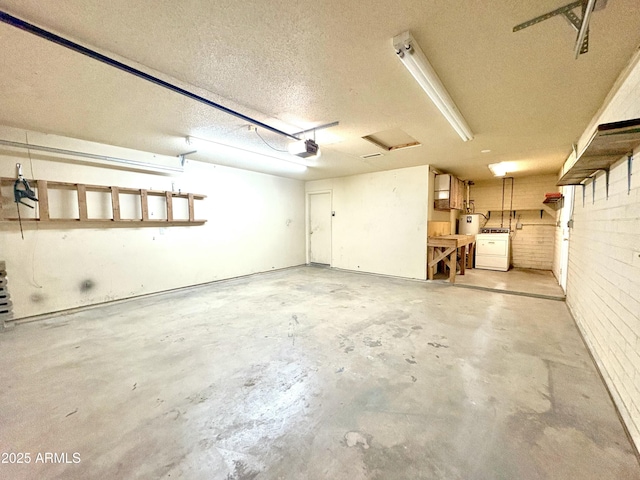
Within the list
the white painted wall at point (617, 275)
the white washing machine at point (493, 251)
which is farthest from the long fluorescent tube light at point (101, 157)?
the white washing machine at point (493, 251)

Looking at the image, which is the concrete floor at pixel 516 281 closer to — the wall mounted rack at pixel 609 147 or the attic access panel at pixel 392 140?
the wall mounted rack at pixel 609 147

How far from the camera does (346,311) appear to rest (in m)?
3.60

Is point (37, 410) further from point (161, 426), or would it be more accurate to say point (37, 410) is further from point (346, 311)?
point (346, 311)

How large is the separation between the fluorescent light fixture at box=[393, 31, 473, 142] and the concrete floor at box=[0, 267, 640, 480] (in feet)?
7.87

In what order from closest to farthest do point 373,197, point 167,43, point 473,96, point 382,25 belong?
1. point 382,25
2. point 167,43
3. point 473,96
4. point 373,197

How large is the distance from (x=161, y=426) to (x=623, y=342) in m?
3.13

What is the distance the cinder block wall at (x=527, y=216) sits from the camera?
6469 millimetres

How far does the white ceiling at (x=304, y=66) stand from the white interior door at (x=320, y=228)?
3808 mm

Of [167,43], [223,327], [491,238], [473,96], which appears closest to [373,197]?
[491,238]

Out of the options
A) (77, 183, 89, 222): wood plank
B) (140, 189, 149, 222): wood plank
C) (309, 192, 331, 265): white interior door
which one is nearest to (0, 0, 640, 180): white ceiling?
(77, 183, 89, 222): wood plank

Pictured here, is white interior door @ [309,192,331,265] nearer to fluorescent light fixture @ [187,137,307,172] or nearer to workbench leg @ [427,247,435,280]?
fluorescent light fixture @ [187,137,307,172]

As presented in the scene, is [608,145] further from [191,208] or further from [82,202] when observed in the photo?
[82,202]

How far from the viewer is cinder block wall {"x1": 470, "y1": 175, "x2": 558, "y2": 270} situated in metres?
6.47

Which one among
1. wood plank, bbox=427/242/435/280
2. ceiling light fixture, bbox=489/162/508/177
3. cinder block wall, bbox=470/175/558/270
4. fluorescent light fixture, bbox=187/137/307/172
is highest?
fluorescent light fixture, bbox=187/137/307/172
